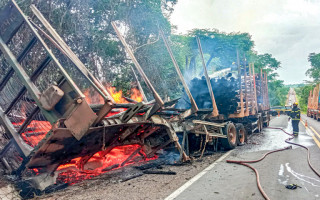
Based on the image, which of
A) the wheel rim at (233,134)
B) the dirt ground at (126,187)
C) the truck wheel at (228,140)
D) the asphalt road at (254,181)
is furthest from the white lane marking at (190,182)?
the wheel rim at (233,134)

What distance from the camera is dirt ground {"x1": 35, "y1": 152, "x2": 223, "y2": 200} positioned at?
3.99 meters

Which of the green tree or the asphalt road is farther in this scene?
the green tree

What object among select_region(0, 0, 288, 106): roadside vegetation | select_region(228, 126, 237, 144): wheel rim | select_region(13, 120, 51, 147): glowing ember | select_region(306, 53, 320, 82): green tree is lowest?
select_region(228, 126, 237, 144): wheel rim

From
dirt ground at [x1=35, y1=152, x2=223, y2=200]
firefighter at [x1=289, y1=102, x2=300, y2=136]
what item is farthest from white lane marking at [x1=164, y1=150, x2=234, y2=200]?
firefighter at [x1=289, y1=102, x2=300, y2=136]

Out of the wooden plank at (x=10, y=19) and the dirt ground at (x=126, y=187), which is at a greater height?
the wooden plank at (x=10, y=19)

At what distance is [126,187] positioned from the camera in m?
4.51

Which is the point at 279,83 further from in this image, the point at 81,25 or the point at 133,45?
the point at 81,25

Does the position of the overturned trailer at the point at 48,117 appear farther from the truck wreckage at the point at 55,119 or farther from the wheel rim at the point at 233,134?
the wheel rim at the point at 233,134

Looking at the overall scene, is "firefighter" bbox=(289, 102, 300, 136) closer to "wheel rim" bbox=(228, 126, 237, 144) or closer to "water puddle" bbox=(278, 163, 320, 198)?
"wheel rim" bbox=(228, 126, 237, 144)

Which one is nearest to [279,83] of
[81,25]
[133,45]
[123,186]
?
[133,45]

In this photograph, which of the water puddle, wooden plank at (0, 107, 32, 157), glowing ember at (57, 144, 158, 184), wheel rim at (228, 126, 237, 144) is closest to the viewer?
wooden plank at (0, 107, 32, 157)

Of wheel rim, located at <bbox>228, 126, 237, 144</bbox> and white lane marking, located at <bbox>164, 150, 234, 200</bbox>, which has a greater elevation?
wheel rim, located at <bbox>228, 126, 237, 144</bbox>

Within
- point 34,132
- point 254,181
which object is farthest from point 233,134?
point 34,132

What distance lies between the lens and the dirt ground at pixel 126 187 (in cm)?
399
